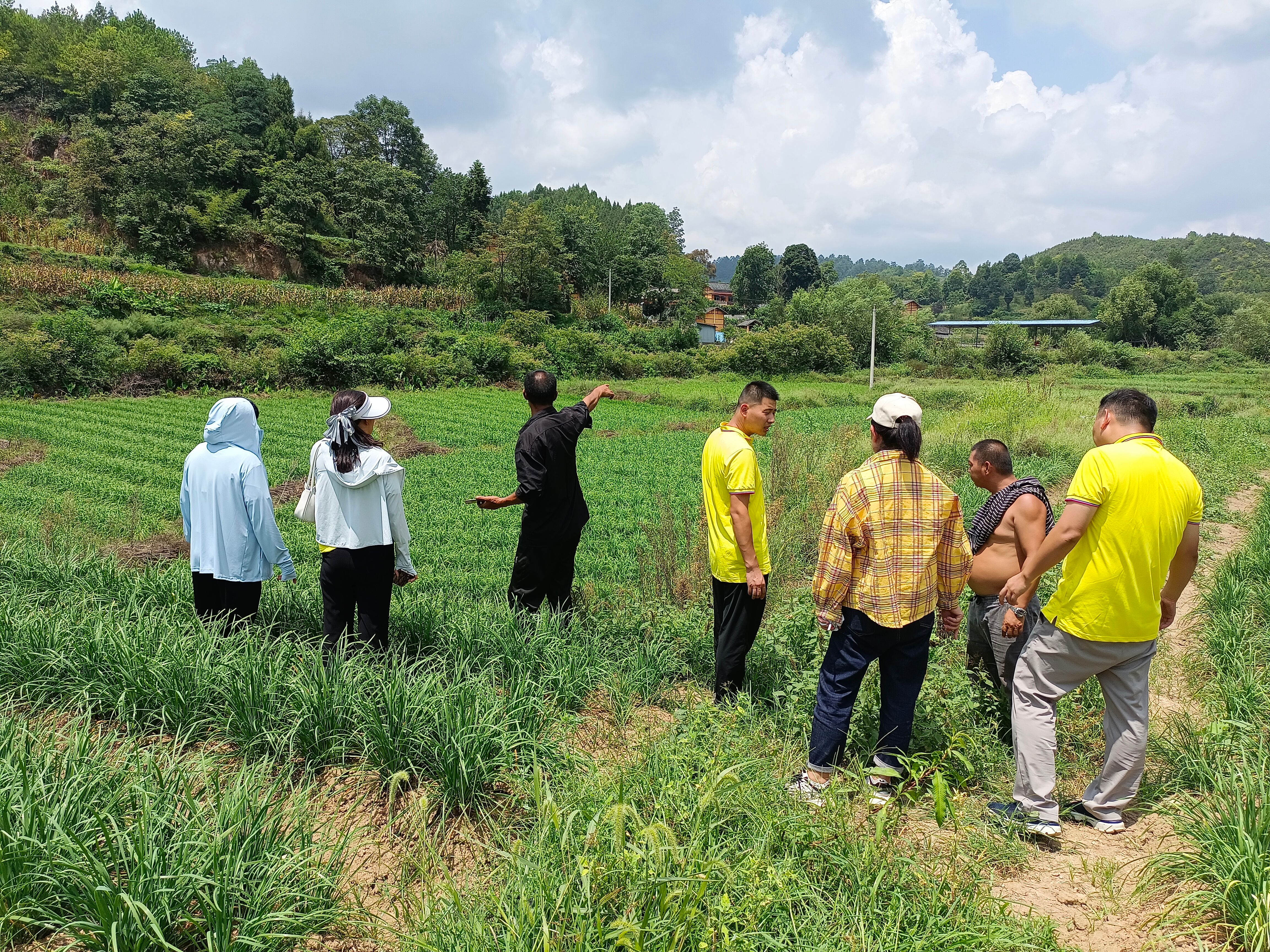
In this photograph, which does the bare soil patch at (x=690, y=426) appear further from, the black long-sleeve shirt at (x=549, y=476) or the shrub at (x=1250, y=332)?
the shrub at (x=1250, y=332)

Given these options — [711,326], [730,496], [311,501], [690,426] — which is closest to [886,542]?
[730,496]

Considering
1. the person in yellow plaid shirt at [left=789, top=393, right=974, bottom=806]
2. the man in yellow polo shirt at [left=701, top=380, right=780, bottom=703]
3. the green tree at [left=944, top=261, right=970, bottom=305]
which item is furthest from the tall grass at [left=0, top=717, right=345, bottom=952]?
the green tree at [left=944, top=261, right=970, bottom=305]

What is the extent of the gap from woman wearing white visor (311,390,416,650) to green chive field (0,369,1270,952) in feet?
1.04

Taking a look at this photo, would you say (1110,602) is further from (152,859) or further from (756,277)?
(756,277)

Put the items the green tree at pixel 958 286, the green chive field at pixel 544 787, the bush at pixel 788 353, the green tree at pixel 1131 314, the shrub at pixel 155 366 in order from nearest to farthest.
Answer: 1. the green chive field at pixel 544 787
2. the shrub at pixel 155 366
3. the bush at pixel 788 353
4. the green tree at pixel 1131 314
5. the green tree at pixel 958 286

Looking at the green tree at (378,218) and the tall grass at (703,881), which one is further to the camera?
the green tree at (378,218)

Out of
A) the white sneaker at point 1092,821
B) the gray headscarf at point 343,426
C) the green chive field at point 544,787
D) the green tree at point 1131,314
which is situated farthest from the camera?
the green tree at point 1131,314

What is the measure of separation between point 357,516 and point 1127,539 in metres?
3.89

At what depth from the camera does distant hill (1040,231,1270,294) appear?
9475 cm

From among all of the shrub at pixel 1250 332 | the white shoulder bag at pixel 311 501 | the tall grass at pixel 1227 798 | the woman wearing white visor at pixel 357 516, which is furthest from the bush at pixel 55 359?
the shrub at pixel 1250 332

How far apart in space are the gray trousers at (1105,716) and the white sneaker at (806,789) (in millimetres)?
908

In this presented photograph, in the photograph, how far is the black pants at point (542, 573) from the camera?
4891 millimetres

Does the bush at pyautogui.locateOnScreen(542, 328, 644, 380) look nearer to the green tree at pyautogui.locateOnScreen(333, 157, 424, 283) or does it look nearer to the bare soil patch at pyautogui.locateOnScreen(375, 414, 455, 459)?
the green tree at pyautogui.locateOnScreen(333, 157, 424, 283)

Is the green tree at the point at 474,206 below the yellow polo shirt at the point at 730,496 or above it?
above
